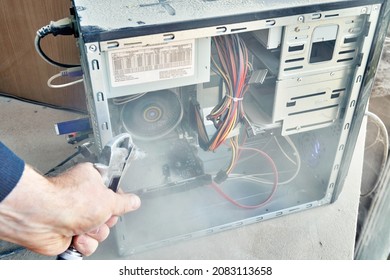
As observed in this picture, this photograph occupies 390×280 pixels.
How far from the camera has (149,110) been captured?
1033 millimetres

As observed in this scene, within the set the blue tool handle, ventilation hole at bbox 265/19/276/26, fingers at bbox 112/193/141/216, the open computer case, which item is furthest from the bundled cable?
the blue tool handle

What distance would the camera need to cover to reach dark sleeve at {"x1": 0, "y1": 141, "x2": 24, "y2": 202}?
653mm

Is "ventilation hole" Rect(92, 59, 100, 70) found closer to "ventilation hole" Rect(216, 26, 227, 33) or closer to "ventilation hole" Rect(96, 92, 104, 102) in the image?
"ventilation hole" Rect(96, 92, 104, 102)

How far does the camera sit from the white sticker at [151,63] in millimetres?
811

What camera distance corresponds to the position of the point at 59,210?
2.35 feet

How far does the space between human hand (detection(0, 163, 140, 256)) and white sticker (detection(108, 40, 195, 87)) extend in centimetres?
17

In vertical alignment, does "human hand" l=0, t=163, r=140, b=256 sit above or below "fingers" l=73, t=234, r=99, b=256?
above

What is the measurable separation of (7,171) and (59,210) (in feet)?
0.33

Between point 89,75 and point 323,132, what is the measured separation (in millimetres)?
586

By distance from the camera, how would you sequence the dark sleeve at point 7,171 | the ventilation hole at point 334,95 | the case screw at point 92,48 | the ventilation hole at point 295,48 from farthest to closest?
1. the ventilation hole at point 334,95
2. the ventilation hole at point 295,48
3. the case screw at point 92,48
4. the dark sleeve at point 7,171

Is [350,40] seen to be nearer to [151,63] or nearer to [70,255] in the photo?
[151,63]

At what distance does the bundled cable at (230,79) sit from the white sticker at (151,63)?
111mm

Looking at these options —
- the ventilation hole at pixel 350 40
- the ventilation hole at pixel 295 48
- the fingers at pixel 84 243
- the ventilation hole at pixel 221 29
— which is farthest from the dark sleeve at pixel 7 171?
the ventilation hole at pixel 350 40

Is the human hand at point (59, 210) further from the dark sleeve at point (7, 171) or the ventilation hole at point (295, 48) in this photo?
the ventilation hole at point (295, 48)
